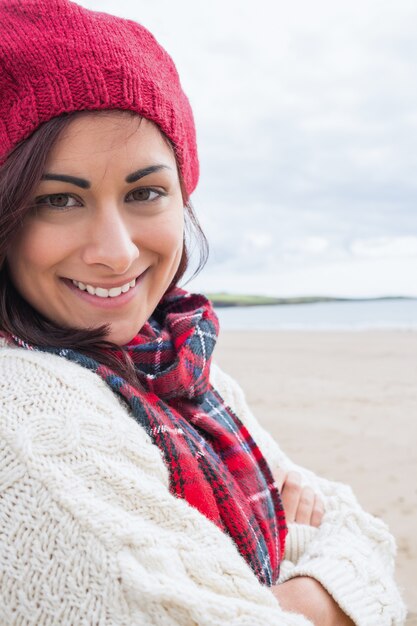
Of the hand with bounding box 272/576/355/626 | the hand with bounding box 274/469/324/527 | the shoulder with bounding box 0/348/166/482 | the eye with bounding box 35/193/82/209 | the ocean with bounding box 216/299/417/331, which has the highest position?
the eye with bounding box 35/193/82/209

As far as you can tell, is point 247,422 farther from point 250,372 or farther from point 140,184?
point 250,372

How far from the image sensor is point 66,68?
136cm

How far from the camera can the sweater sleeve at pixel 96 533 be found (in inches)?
40.3

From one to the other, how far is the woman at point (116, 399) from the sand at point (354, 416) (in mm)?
1659

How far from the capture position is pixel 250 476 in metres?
1.62

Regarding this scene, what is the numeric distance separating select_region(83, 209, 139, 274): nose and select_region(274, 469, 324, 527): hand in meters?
0.92

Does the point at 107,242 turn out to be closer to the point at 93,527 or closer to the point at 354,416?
the point at 93,527

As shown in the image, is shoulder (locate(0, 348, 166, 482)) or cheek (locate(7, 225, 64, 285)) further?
cheek (locate(7, 225, 64, 285))

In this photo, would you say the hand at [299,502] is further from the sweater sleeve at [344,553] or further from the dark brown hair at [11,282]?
the dark brown hair at [11,282]

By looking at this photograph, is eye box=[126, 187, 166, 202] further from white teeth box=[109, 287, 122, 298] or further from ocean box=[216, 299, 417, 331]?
ocean box=[216, 299, 417, 331]

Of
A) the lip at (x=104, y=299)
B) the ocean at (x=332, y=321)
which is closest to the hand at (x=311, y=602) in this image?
the lip at (x=104, y=299)

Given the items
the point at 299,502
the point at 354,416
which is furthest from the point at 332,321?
the point at 299,502

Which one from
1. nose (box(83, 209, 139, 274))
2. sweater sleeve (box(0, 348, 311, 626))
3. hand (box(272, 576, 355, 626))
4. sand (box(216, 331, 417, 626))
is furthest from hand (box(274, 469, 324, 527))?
sand (box(216, 331, 417, 626))

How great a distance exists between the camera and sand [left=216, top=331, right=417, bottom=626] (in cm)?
425
